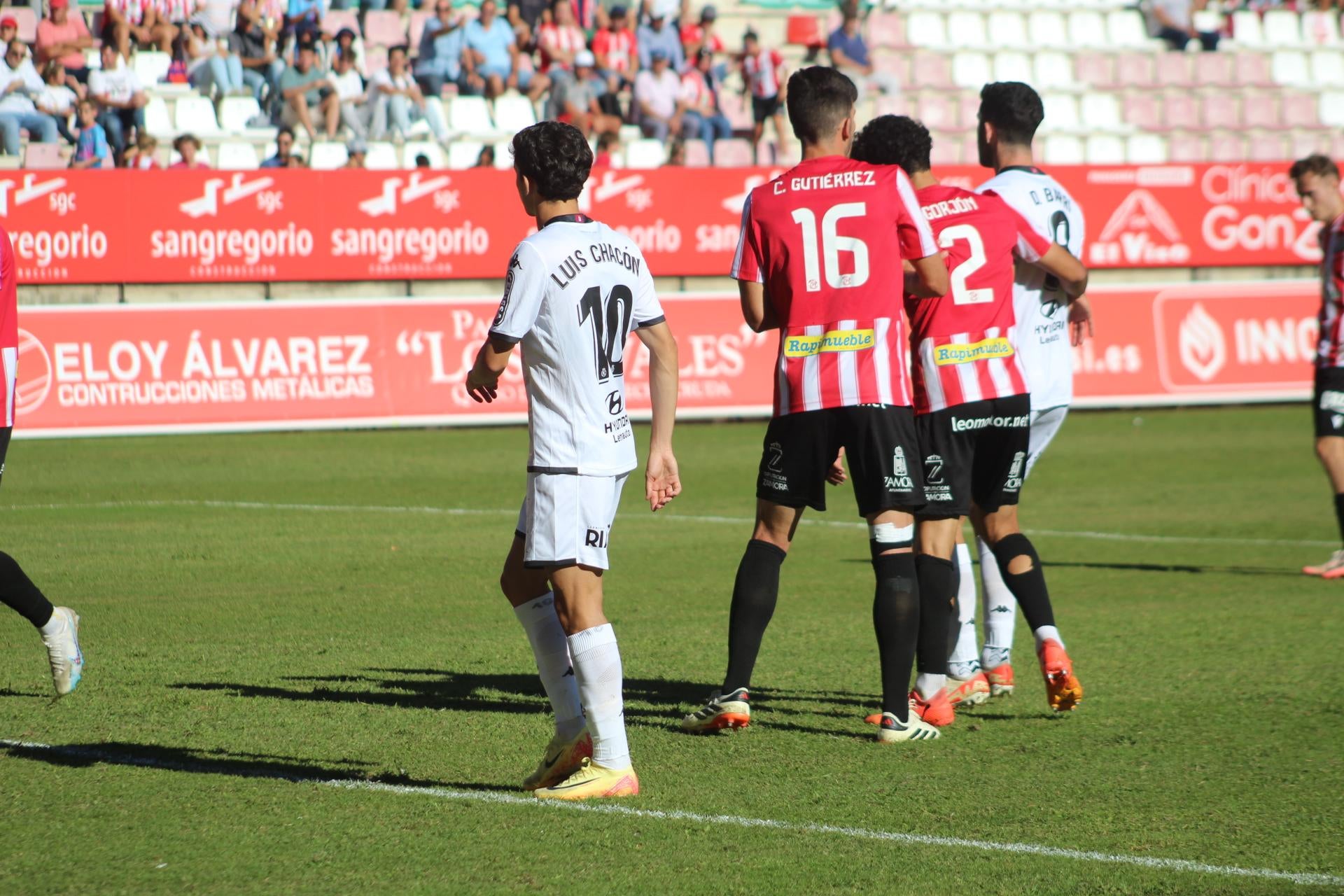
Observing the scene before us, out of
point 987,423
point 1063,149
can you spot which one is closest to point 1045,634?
point 987,423

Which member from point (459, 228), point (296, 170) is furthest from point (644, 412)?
point (296, 170)

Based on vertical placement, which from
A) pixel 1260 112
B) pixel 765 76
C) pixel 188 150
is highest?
pixel 765 76

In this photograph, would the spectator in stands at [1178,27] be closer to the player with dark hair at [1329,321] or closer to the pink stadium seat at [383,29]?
the pink stadium seat at [383,29]

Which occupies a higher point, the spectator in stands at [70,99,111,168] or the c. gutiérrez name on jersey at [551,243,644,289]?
the spectator in stands at [70,99,111,168]

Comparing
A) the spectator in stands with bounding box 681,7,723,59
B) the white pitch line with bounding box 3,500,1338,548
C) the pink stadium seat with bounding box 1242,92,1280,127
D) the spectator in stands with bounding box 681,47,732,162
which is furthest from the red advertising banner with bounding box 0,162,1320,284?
the white pitch line with bounding box 3,500,1338,548

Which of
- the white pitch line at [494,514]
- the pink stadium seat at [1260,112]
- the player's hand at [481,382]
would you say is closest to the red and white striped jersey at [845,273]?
the player's hand at [481,382]

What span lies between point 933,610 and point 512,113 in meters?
17.1

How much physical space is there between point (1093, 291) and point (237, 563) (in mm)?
12781

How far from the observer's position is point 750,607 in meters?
5.76

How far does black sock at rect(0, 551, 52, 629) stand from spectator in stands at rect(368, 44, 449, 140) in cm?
1524

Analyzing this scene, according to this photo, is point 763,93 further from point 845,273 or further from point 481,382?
point 481,382

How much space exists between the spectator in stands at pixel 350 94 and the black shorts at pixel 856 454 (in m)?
16.0

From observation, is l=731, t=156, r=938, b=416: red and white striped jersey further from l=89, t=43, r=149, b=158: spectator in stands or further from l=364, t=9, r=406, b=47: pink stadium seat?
l=364, t=9, r=406, b=47: pink stadium seat

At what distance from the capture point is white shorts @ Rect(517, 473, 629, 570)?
4.70 m
